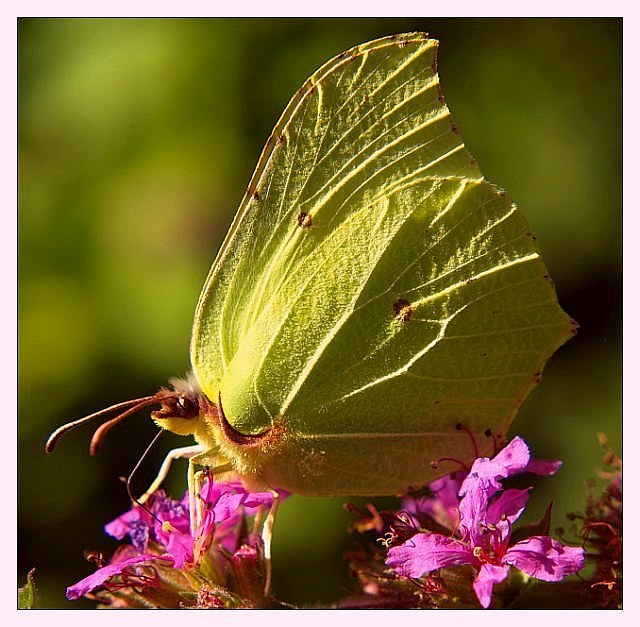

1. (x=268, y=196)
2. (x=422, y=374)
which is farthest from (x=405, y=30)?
(x=422, y=374)

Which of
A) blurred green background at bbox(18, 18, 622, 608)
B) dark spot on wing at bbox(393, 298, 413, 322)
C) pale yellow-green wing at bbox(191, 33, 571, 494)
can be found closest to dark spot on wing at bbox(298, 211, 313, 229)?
pale yellow-green wing at bbox(191, 33, 571, 494)

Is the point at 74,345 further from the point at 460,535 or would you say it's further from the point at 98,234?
the point at 460,535

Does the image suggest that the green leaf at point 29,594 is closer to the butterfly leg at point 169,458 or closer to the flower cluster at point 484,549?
the butterfly leg at point 169,458

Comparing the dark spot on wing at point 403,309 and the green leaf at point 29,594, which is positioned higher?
the dark spot on wing at point 403,309

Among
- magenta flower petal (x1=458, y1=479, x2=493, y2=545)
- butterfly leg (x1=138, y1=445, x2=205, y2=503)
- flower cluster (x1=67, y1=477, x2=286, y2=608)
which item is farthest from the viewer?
butterfly leg (x1=138, y1=445, x2=205, y2=503)

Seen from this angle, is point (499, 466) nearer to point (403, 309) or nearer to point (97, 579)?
point (403, 309)

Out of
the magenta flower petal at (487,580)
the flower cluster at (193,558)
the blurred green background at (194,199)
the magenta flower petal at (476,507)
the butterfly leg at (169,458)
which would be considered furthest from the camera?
the blurred green background at (194,199)

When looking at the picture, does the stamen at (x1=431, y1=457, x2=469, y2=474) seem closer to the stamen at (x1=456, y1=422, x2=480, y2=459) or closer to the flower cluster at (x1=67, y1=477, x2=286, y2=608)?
the stamen at (x1=456, y1=422, x2=480, y2=459)

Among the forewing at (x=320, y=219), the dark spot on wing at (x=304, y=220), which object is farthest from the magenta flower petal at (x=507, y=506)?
the dark spot on wing at (x=304, y=220)
